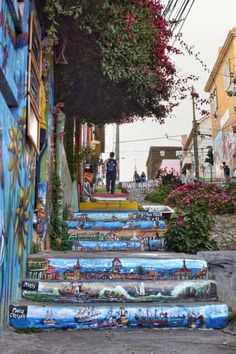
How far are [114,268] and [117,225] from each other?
10.1 feet

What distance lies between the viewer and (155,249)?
697cm

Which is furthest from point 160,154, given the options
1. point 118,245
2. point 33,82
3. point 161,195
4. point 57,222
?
point 33,82

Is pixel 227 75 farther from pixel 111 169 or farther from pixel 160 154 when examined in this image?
pixel 160 154

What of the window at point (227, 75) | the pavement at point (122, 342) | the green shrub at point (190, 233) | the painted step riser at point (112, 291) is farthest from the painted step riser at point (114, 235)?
the window at point (227, 75)

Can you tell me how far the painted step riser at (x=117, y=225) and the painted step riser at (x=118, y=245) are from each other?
730 mm

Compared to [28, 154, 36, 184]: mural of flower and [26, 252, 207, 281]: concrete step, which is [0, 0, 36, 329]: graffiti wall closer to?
[28, 154, 36, 184]: mural of flower

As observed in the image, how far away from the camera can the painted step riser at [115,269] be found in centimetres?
481

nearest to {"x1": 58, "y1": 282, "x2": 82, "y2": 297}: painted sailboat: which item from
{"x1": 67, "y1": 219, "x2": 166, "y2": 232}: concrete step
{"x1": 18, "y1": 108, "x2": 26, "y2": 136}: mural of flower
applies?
{"x1": 18, "y1": 108, "x2": 26, "y2": 136}: mural of flower

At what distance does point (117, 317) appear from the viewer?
4133mm

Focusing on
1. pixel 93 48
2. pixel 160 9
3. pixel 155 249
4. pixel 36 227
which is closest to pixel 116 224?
pixel 155 249

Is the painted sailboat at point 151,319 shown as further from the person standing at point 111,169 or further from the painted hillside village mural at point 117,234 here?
the person standing at point 111,169

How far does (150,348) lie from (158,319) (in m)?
0.66

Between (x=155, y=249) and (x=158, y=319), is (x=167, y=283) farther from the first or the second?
(x=155, y=249)

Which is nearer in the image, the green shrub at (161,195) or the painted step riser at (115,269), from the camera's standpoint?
the painted step riser at (115,269)
